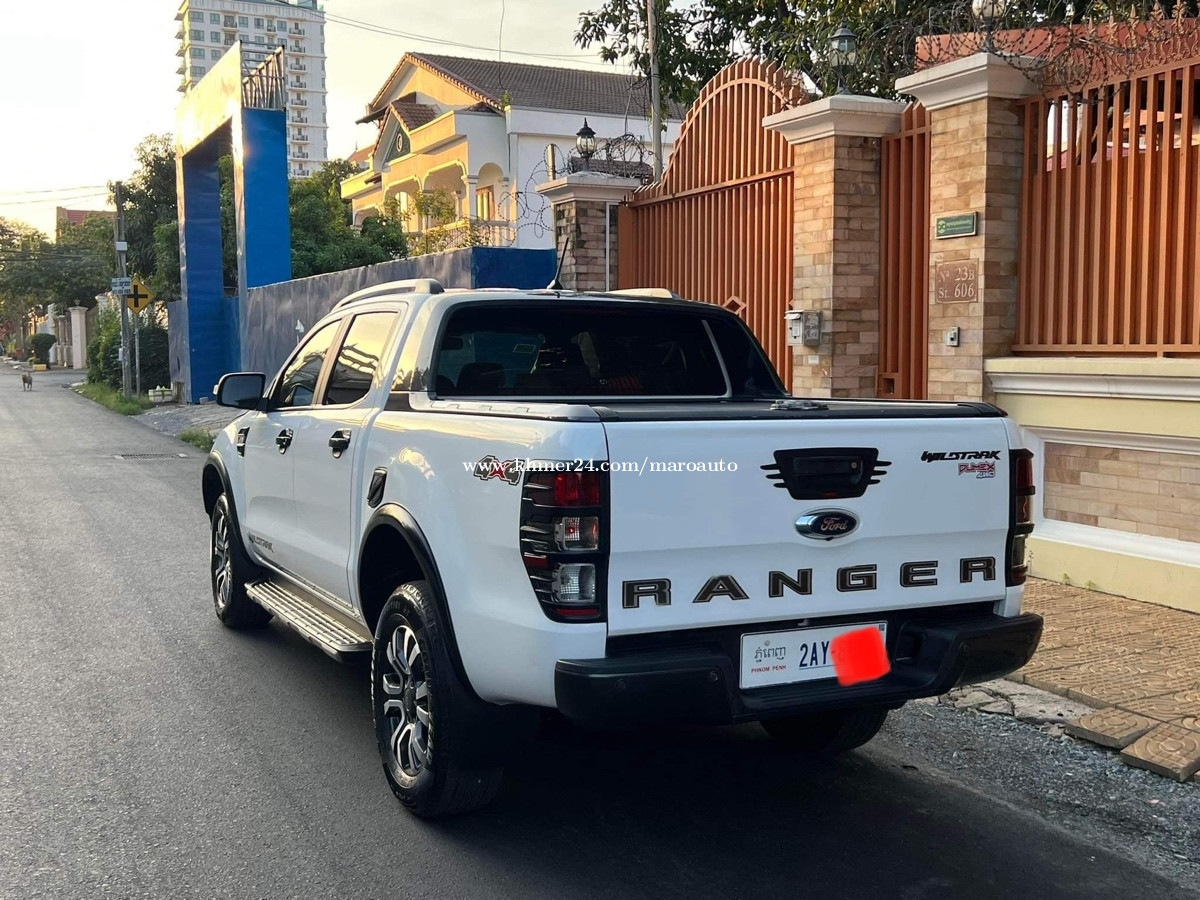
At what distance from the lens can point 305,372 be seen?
6.10m

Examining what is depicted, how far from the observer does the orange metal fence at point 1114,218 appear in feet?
22.8

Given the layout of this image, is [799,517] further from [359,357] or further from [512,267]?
[512,267]

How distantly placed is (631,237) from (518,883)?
9.66 meters

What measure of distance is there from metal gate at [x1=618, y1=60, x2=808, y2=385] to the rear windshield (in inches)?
190

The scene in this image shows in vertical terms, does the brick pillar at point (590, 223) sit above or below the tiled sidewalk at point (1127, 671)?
above

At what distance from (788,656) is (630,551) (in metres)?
0.66

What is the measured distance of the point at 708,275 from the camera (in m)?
11.4

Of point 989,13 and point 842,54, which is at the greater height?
point 842,54

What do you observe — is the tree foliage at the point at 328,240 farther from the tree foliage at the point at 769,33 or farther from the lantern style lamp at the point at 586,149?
the lantern style lamp at the point at 586,149

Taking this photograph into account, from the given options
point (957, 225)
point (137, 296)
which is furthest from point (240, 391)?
point (137, 296)

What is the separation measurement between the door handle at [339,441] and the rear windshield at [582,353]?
1.45 feet

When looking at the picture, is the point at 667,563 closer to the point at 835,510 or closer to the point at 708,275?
the point at 835,510

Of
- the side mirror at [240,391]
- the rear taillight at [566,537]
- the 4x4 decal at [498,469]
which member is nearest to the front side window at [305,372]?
the side mirror at [240,391]

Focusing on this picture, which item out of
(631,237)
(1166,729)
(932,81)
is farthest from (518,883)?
(631,237)
